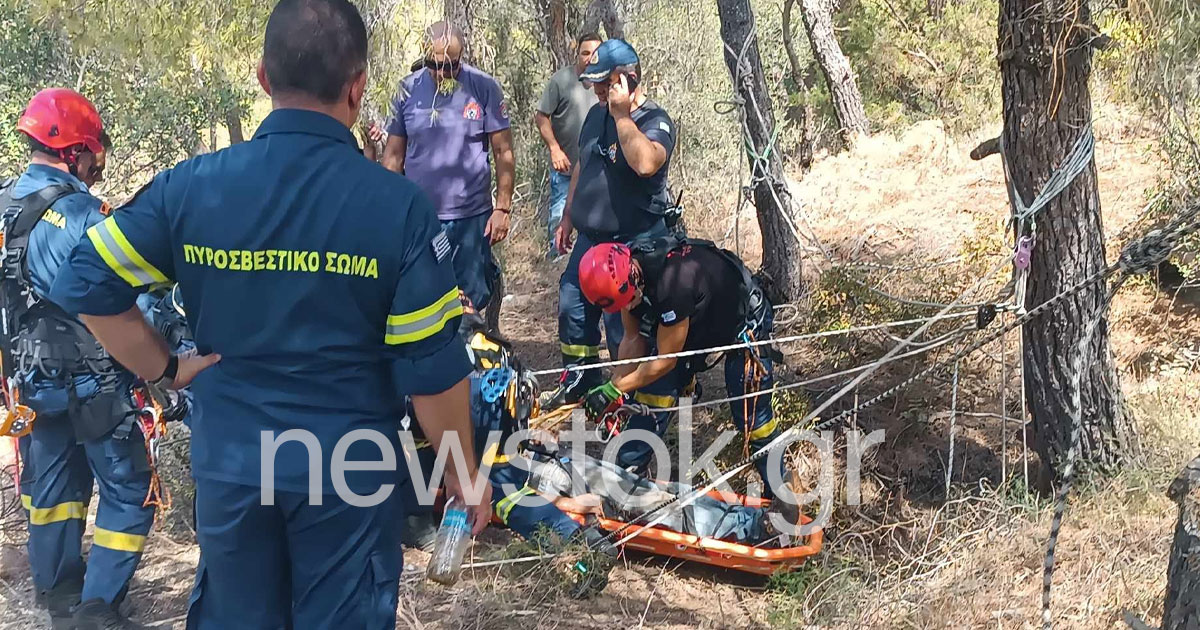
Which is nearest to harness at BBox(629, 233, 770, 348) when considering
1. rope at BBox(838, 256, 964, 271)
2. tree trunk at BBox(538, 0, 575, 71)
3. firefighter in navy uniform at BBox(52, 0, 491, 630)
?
rope at BBox(838, 256, 964, 271)

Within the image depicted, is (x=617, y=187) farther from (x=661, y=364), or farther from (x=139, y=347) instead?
(x=139, y=347)

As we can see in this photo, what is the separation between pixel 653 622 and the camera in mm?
3834

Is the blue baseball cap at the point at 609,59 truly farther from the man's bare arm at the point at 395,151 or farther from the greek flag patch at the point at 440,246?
the greek flag patch at the point at 440,246

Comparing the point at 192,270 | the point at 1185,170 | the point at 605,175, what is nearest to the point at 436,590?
the point at 605,175

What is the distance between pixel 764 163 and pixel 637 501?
8.15 ft

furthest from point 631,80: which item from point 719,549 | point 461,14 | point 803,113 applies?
point 803,113

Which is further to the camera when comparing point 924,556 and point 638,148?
point 638,148

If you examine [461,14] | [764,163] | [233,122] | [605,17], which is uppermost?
[233,122]

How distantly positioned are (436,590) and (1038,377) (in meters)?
2.65

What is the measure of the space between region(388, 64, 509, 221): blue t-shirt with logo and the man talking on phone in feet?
1.90

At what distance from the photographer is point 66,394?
3.33 metres

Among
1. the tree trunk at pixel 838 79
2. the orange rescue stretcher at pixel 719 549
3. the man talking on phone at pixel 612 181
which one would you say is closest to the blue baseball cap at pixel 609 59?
the man talking on phone at pixel 612 181

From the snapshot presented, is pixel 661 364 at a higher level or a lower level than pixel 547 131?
lower

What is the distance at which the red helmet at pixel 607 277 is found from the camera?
12.4ft
